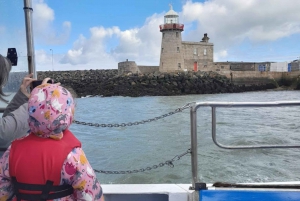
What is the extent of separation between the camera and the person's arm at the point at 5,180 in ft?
5.12

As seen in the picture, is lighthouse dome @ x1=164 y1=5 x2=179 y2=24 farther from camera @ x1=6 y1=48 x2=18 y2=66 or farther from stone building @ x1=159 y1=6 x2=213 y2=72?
camera @ x1=6 y1=48 x2=18 y2=66

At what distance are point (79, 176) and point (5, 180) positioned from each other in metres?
0.39

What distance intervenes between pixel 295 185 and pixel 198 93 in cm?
4066

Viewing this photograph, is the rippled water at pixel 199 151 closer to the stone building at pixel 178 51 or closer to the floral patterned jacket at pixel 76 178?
the floral patterned jacket at pixel 76 178

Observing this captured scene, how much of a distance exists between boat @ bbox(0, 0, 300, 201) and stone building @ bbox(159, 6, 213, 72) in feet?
144

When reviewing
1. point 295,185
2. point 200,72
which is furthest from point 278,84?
point 295,185

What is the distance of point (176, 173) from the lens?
7.41 m

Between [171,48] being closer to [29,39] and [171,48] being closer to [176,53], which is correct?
[176,53]

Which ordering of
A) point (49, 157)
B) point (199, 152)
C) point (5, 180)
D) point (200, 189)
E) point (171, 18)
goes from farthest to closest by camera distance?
point (171, 18) → point (199, 152) → point (200, 189) → point (5, 180) → point (49, 157)

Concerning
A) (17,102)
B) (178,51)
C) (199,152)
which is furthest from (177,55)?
(17,102)

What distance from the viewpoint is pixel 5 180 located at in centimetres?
158

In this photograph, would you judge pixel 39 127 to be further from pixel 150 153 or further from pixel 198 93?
pixel 198 93

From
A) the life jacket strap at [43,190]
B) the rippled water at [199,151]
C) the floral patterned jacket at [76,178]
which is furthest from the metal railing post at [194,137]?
the rippled water at [199,151]

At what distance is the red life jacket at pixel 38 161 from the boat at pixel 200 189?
1013mm
